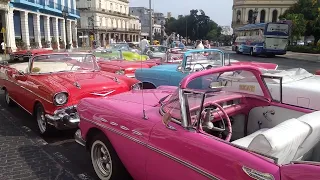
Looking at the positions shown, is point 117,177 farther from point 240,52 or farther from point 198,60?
point 240,52

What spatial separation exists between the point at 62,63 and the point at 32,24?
35.1 metres

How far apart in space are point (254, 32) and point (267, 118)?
27.8 metres

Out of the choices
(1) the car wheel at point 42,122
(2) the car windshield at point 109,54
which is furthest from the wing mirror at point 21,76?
(2) the car windshield at point 109,54

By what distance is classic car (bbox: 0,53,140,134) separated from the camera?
4840mm

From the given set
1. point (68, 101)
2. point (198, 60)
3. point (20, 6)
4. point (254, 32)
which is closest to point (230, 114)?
point (68, 101)

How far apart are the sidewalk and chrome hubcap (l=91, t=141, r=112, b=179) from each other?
1.27ft

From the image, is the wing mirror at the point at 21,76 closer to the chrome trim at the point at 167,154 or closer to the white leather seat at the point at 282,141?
the chrome trim at the point at 167,154

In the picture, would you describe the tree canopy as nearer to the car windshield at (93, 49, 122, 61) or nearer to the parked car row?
the car windshield at (93, 49, 122, 61)

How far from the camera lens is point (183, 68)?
6.63 metres

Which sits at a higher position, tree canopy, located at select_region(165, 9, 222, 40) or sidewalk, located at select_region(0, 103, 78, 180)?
tree canopy, located at select_region(165, 9, 222, 40)

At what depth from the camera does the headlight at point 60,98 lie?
479cm

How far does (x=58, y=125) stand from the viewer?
4785 millimetres

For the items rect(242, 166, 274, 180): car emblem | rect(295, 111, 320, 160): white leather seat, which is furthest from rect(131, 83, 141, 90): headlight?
rect(242, 166, 274, 180): car emblem

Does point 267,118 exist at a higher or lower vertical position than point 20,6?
lower
